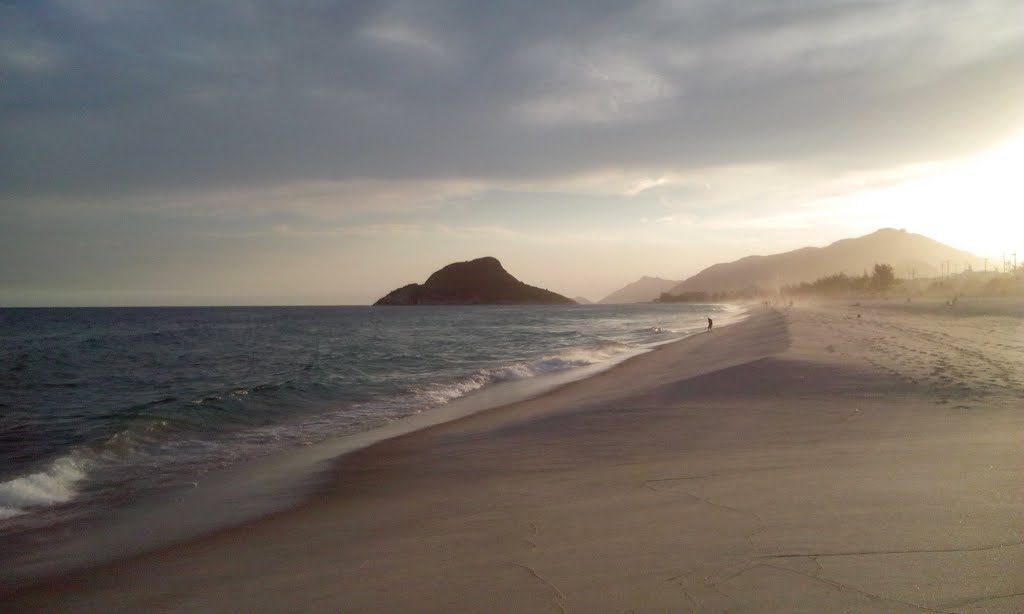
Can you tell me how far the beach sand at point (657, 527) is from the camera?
3775 millimetres

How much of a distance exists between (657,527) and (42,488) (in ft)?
31.1

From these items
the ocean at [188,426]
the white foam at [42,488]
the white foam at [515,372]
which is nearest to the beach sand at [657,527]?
the ocean at [188,426]

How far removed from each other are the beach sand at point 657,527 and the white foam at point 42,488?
351cm

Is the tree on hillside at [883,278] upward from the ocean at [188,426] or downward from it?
upward

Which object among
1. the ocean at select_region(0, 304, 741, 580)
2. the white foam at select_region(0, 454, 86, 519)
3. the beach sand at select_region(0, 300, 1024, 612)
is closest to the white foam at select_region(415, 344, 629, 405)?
the ocean at select_region(0, 304, 741, 580)

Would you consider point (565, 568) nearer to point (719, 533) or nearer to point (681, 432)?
point (719, 533)

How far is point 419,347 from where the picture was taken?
36438 mm

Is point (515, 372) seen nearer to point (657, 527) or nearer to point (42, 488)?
point (42, 488)

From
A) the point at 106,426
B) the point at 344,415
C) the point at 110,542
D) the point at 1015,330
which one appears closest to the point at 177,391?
the point at 106,426

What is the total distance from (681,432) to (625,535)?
4.99 metres

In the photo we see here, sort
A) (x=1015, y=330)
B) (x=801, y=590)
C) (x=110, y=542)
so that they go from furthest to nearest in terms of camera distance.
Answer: (x=1015, y=330)
(x=110, y=542)
(x=801, y=590)

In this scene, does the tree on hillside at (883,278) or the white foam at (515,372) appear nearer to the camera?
the white foam at (515,372)

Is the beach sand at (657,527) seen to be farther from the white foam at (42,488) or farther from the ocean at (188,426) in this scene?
the white foam at (42,488)

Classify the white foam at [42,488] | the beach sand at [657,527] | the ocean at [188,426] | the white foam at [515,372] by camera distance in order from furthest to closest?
the white foam at [515,372] → the white foam at [42,488] → the ocean at [188,426] → the beach sand at [657,527]
